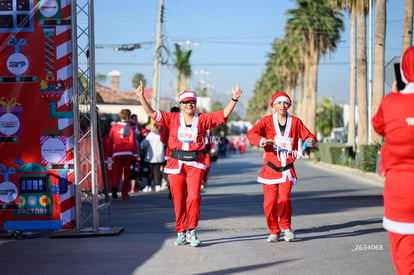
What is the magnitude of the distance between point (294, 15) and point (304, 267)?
51.2 metres

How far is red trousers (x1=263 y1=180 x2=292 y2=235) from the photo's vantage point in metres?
8.77

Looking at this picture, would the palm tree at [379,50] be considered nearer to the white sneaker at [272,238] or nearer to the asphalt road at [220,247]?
the asphalt road at [220,247]

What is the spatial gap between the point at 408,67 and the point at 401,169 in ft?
2.61

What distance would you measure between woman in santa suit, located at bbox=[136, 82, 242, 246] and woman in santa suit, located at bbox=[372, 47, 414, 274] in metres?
3.51

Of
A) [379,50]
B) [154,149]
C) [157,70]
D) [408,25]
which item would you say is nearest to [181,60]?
[157,70]

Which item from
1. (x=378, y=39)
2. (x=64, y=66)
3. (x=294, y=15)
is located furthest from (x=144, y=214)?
(x=294, y=15)

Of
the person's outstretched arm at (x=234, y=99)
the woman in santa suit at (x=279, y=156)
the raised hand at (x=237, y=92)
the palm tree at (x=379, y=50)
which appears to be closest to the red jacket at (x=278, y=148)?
the woman in santa suit at (x=279, y=156)

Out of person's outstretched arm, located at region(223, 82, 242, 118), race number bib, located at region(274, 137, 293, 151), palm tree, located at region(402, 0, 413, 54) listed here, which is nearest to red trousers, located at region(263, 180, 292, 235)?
race number bib, located at region(274, 137, 293, 151)

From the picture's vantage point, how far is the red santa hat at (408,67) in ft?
16.6

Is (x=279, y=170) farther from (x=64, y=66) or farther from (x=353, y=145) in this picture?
(x=353, y=145)

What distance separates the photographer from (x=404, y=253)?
5055 mm

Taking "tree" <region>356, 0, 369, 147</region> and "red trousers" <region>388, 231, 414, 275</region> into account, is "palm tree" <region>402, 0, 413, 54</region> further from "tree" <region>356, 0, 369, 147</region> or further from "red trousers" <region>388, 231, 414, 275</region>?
"red trousers" <region>388, 231, 414, 275</region>

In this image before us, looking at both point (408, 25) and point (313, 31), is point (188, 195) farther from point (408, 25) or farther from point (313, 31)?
point (313, 31)

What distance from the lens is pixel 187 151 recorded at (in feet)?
28.2
